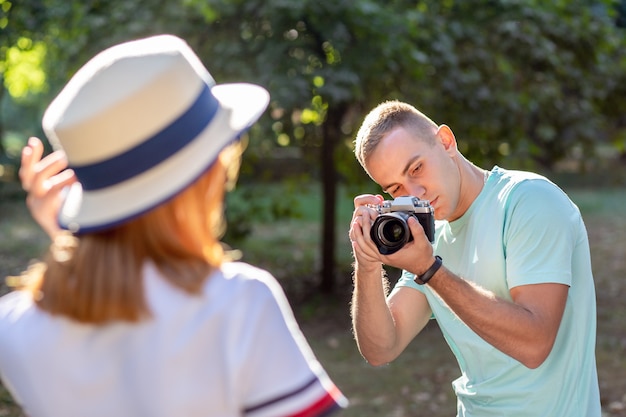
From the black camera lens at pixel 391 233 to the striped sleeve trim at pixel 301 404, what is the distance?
1059 millimetres

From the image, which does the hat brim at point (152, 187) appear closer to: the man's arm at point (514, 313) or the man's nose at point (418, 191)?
the man's arm at point (514, 313)

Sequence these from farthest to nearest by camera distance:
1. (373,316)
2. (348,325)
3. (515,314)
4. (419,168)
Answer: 1. (348,325)
2. (419,168)
3. (373,316)
4. (515,314)

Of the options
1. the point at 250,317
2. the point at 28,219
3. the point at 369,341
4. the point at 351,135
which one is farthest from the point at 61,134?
the point at 28,219

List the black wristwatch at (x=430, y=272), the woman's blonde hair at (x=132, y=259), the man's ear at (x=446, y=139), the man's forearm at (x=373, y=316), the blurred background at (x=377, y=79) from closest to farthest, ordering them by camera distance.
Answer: the woman's blonde hair at (x=132, y=259), the black wristwatch at (x=430, y=272), the man's forearm at (x=373, y=316), the man's ear at (x=446, y=139), the blurred background at (x=377, y=79)

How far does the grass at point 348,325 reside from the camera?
6957 millimetres

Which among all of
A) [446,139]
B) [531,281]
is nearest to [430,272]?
[531,281]

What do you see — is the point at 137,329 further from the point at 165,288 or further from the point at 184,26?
the point at 184,26

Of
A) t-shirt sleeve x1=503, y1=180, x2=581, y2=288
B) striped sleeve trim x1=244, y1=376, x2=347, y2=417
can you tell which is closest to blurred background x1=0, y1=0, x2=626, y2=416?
t-shirt sleeve x1=503, y1=180, x2=581, y2=288

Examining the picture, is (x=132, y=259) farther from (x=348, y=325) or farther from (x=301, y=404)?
(x=348, y=325)

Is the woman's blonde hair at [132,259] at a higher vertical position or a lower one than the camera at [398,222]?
higher

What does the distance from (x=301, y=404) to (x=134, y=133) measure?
0.53 m

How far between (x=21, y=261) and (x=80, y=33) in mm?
5803

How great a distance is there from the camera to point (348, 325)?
9156mm

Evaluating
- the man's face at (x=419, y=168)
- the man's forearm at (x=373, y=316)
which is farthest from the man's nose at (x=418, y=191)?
the man's forearm at (x=373, y=316)
